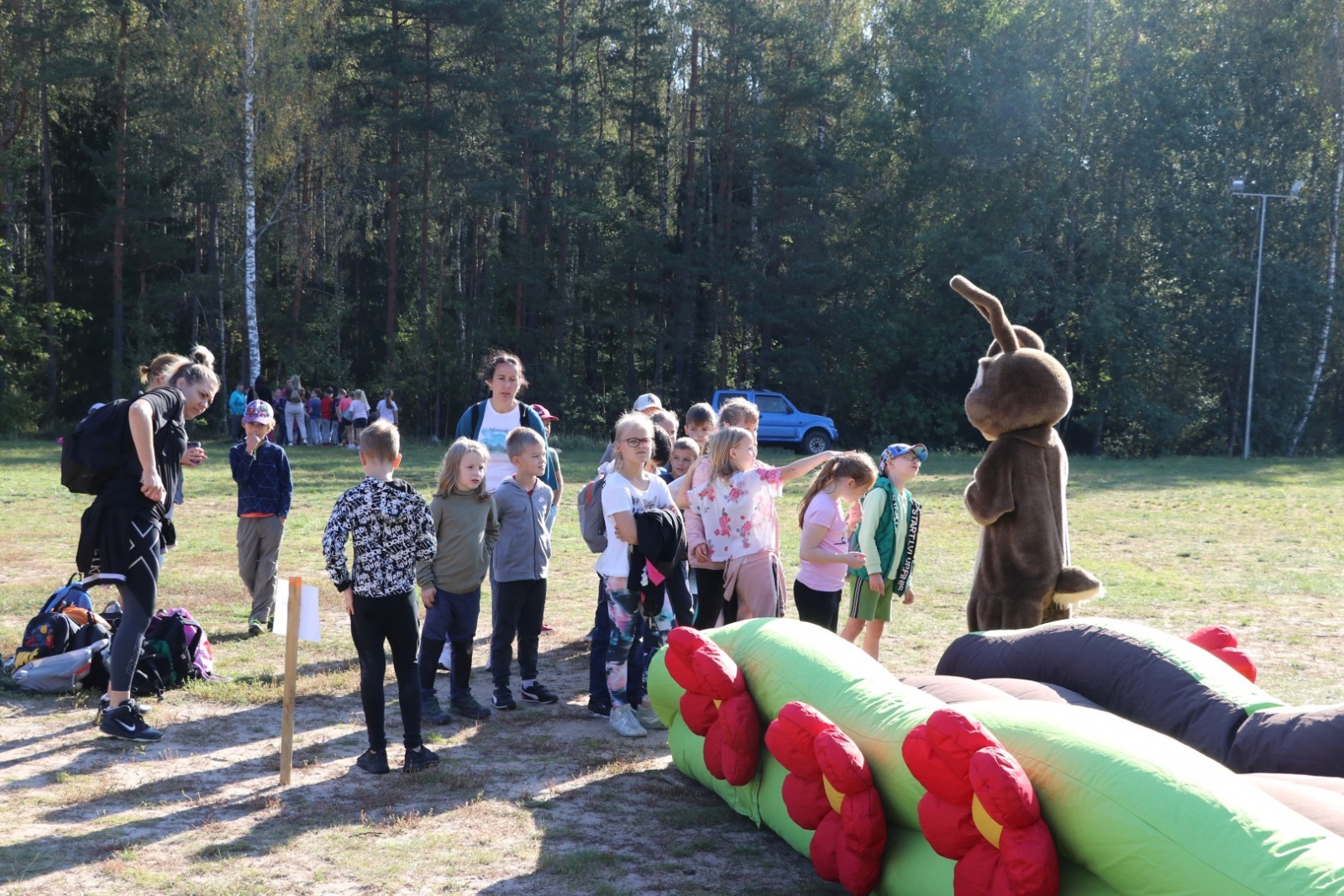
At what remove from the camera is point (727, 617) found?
6.51m

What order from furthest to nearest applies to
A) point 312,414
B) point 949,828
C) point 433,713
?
point 312,414, point 433,713, point 949,828

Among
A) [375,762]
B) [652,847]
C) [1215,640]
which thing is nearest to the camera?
[652,847]

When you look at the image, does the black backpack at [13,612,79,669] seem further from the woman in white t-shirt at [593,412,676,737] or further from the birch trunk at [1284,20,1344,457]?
the birch trunk at [1284,20,1344,457]

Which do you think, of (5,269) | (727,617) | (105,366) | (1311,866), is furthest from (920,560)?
(105,366)

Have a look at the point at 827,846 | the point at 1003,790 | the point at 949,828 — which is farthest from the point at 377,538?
the point at 1003,790

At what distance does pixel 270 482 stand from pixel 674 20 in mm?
32031

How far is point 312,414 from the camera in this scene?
29.0 metres

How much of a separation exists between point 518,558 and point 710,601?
110 centimetres

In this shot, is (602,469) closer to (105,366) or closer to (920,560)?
(920,560)

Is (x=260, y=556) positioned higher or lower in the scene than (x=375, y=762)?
higher

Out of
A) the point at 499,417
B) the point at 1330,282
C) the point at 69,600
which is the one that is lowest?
the point at 69,600

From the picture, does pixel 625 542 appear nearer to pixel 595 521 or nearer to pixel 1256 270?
pixel 595 521

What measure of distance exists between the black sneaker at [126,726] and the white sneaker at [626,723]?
7.25 ft

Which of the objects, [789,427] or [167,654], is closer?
[167,654]
